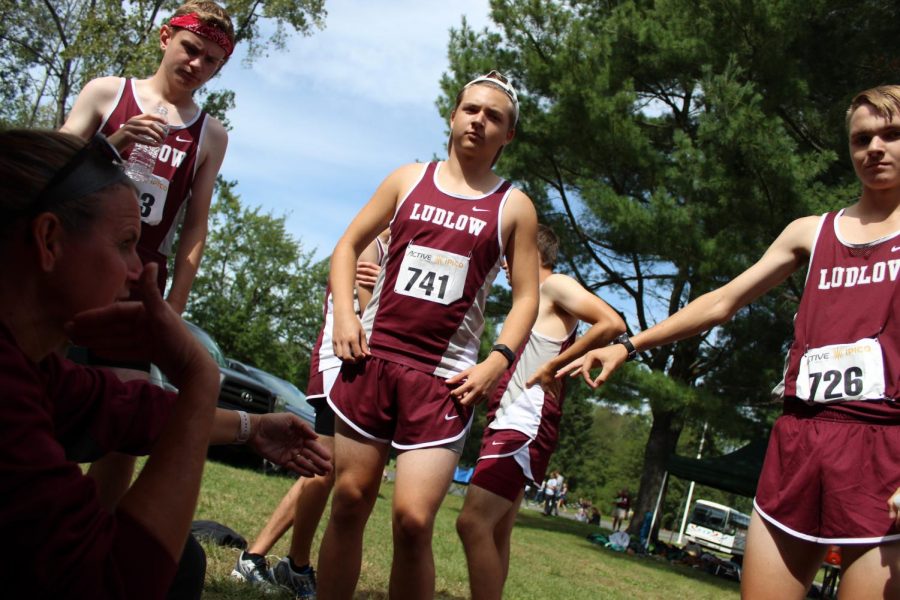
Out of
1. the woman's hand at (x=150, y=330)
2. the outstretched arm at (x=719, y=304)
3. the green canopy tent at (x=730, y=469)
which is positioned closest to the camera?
the woman's hand at (x=150, y=330)

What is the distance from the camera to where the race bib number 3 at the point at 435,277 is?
3924 mm

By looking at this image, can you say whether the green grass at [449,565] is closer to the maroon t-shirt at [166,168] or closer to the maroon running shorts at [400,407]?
the maroon running shorts at [400,407]

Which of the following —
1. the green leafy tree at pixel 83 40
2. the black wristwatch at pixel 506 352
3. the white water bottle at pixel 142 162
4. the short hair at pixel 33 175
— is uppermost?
the green leafy tree at pixel 83 40

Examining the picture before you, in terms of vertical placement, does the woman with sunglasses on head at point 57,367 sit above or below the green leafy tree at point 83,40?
below

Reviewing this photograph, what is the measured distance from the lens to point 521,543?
15367 mm

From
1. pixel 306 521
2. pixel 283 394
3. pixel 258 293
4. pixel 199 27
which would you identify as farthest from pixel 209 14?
pixel 258 293

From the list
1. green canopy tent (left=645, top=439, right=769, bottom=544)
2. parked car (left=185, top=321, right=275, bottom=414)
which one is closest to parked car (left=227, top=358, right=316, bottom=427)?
parked car (left=185, top=321, right=275, bottom=414)

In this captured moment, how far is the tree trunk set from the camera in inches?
944

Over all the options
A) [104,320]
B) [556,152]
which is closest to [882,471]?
[104,320]

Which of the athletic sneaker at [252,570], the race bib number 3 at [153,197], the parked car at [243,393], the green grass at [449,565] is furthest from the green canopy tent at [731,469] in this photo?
the race bib number 3 at [153,197]

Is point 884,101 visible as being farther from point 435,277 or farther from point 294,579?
point 294,579

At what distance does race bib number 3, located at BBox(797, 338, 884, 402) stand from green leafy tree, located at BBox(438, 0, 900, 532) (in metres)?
13.3

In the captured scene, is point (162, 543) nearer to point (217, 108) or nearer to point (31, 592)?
point (31, 592)

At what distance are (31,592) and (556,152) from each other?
63.5 feet
